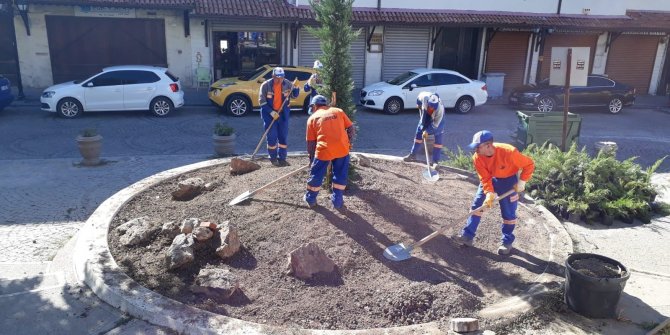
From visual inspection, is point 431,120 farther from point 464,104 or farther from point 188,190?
point 464,104

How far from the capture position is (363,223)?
639cm

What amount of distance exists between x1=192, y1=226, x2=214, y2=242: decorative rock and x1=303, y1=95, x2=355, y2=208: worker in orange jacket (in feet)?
4.93

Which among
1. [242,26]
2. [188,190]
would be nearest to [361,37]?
[242,26]

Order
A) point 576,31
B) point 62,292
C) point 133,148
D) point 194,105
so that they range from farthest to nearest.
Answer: point 576,31 < point 194,105 < point 133,148 < point 62,292

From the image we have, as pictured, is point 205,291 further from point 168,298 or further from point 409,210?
point 409,210

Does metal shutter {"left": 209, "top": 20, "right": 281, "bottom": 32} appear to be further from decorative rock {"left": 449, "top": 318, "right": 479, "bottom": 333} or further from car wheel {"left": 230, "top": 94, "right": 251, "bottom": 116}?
decorative rock {"left": 449, "top": 318, "right": 479, "bottom": 333}

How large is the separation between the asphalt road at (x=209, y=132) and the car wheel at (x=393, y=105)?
275 millimetres

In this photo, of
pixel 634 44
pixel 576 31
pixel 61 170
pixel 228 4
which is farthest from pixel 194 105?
pixel 634 44

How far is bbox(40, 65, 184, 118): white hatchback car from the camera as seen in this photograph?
560 inches

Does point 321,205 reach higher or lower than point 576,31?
lower

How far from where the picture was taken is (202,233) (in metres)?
5.64

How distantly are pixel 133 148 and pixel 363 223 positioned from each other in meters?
7.25

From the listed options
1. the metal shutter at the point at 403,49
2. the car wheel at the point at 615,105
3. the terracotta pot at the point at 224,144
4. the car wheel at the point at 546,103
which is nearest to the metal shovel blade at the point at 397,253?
the terracotta pot at the point at 224,144

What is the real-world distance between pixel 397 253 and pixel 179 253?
2.33 metres
